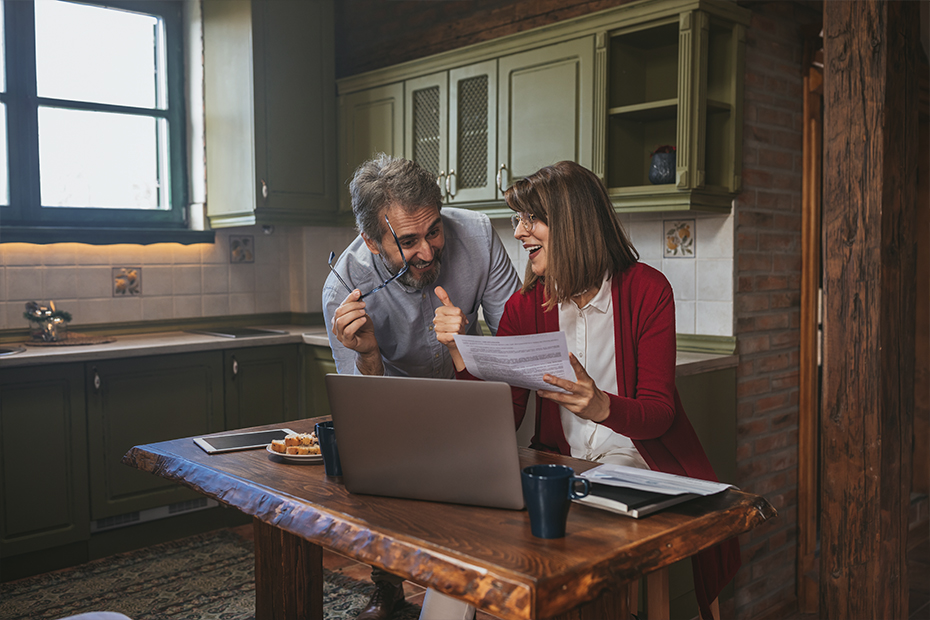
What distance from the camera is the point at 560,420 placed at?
1968 mm

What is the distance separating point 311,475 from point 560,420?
27.4 inches

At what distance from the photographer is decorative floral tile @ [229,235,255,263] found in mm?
4397

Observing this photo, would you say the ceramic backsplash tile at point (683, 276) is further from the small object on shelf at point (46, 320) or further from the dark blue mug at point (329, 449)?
Answer: the small object on shelf at point (46, 320)

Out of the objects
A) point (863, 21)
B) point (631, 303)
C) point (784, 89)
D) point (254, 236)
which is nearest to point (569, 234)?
point (631, 303)

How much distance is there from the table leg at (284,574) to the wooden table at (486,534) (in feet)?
0.77

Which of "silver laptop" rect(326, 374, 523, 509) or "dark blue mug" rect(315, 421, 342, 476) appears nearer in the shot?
"silver laptop" rect(326, 374, 523, 509)

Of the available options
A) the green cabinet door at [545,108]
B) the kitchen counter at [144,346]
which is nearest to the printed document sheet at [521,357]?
the green cabinet door at [545,108]

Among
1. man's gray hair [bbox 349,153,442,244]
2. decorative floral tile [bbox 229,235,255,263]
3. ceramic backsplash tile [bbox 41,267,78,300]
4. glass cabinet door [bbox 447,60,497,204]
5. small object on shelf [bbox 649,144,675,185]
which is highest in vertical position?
glass cabinet door [bbox 447,60,497,204]

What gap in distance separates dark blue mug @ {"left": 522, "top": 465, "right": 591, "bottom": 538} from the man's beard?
1143mm

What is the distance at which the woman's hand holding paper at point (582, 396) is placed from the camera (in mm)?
1507

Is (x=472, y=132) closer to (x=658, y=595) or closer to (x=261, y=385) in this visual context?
(x=261, y=385)

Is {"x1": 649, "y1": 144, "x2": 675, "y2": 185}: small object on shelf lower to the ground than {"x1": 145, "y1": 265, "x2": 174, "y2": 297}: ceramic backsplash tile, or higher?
higher

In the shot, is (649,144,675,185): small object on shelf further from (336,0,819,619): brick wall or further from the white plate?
the white plate

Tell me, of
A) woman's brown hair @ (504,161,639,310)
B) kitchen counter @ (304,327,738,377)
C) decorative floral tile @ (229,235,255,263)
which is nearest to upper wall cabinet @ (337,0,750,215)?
kitchen counter @ (304,327,738,377)
